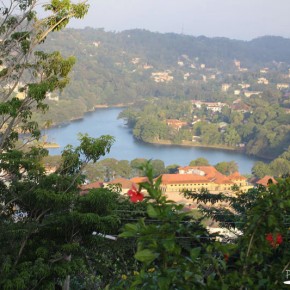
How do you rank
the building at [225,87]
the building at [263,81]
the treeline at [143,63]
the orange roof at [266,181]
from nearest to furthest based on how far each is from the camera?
the orange roof at [266,181] → the treeline at [143,63] → the building at [225,87] → the building at [263,81]

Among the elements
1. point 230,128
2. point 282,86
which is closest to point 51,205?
point 230,128

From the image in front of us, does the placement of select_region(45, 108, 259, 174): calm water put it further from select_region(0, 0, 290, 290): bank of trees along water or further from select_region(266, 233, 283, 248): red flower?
select_region(266, 233, 283, 248): red flower

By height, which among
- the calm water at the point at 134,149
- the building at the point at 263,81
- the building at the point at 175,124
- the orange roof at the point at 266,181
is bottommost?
the calm water at the point at 134,149

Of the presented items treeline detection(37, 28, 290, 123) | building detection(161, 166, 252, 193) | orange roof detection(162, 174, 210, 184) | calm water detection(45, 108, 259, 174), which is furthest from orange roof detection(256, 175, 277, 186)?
treeline detection(37, 28, 290, 123)

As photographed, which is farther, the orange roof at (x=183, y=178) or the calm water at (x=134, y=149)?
the calm water at (x=134, y=149)

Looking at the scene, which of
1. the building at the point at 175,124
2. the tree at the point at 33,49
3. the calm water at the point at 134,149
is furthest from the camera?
the building at the point at 175,124

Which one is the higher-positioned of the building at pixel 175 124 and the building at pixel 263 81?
the building at pixel 263 81

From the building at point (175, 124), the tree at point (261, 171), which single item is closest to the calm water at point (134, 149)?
the building at point (175, 124)

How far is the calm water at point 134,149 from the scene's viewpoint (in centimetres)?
2366

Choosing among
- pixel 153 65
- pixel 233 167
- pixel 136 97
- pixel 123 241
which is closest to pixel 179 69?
pixel 153 65

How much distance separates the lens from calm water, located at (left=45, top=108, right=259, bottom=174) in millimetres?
23656

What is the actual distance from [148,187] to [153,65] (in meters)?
59.7

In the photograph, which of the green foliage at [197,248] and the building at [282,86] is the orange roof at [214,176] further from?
the building at [282,86]

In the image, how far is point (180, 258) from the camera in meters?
0.85
